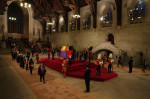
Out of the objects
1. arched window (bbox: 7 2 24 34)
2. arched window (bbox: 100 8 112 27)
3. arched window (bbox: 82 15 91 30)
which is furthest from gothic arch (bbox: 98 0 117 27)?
arched window (bbox: 7 2 24 34)

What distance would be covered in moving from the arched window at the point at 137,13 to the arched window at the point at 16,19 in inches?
1121

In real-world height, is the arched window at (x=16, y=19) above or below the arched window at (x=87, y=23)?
above

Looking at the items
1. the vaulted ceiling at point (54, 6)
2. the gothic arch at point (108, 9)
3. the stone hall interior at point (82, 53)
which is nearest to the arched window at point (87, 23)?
the stone hall interior at point (82, 53)

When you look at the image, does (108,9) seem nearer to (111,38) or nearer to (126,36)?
(111,38)

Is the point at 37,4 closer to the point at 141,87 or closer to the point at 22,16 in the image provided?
the point at 22,16

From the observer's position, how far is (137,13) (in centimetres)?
1284

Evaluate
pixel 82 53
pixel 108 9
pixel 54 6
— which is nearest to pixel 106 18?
pixel 108 9

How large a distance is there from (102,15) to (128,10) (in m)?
4.15

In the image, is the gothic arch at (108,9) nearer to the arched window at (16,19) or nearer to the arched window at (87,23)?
the arched window at (87,23)

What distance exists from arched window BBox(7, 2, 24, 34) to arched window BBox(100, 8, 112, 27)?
79.7 feet

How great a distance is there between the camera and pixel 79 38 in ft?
68.7

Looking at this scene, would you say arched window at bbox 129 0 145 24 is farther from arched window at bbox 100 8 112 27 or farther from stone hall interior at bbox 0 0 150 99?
arched window at bbox 100 8 112 27

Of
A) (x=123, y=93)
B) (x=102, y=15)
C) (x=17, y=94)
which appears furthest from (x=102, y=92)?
(x=102, y=15)

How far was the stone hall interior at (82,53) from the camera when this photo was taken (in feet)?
19.4
